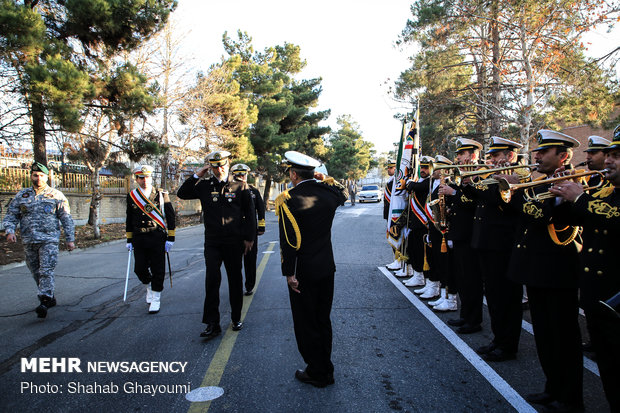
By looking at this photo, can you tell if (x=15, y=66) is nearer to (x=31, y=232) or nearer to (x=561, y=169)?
(x=31, y=232)

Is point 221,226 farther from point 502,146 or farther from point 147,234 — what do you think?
point 502,146

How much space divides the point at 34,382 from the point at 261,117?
2471 centimetres

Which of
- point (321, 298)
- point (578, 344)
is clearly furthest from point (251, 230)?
point (578, 344)

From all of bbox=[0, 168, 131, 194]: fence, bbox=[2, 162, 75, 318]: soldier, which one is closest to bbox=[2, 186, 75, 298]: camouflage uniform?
bbox=[2, 162, 75, 318]: soldier

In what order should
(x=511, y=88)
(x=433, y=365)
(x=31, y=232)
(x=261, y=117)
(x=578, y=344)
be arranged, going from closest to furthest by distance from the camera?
1. (x=578, y=344)
2. (x=433, y=365)
3. (x=31, y=232)
4. (x=511, y=88)
5. (x=261, y=117)

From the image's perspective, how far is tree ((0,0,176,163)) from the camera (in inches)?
365

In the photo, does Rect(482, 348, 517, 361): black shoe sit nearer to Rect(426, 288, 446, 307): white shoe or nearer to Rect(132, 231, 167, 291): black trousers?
Rect(426, 288, 446, 307): white shoe

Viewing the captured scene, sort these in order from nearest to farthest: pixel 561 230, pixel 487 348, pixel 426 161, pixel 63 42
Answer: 1. pixel 561 230
2. pixel 487 348
3. pixel 426 161
4. pixel 63 42

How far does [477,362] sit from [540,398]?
2.43 ft

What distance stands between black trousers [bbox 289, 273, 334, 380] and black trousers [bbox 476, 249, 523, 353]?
5.83ft

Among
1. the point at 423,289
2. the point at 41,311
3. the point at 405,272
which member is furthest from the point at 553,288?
the point at 41,311

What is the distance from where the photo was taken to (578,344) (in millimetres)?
2914

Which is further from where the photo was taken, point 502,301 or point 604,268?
point 502,301

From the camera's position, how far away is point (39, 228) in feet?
17.8
